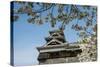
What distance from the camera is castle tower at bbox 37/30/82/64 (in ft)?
6.77

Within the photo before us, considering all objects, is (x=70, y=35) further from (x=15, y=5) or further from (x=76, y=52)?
(x=15, y=5)

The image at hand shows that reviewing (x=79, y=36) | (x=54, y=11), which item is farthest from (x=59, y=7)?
(x=79, y=36)

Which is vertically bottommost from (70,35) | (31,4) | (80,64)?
(80,64)

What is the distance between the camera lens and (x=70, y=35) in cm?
216

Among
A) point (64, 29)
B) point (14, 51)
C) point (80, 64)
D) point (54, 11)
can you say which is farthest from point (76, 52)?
point (14, 51)

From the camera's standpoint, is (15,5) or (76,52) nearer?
(15,5)

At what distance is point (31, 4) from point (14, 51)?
480 millimetres

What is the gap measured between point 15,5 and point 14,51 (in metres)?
0.43

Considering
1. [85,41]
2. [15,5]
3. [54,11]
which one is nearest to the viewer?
[15,5]

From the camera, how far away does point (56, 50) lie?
2.10 metres

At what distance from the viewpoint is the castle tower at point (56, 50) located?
206 centimetres

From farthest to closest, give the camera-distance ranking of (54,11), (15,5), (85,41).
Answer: (85,41) → (54,11) → (15,5)

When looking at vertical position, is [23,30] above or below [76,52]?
above

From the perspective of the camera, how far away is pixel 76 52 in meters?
2.18
